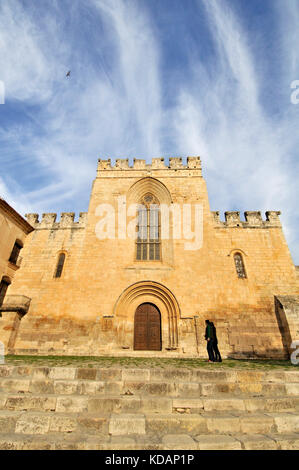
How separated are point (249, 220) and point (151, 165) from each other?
727 cm

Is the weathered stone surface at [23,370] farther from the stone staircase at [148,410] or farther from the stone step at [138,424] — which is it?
the stone step at [138,424]

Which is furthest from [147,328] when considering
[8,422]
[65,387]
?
[8,422]

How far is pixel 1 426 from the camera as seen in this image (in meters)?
3.26

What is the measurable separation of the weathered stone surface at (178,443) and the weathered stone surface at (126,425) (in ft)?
1.26

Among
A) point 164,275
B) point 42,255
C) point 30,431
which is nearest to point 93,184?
point 42,255

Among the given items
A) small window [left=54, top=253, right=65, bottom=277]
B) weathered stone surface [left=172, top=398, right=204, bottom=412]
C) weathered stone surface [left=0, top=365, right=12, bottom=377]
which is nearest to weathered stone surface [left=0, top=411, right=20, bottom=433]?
weathered stone surface [left=0, top=365, right=12, bottom=377]

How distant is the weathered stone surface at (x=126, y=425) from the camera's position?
10.2ft

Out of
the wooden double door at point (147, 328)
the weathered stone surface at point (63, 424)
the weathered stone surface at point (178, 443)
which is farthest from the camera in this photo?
the wooden double door at point (147, 328)

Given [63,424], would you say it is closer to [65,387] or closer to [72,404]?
[72,404]

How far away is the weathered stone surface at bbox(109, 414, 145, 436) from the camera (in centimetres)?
310

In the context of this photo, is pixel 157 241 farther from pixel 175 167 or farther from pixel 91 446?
pixel 91 446

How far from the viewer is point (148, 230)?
13344 millimetres

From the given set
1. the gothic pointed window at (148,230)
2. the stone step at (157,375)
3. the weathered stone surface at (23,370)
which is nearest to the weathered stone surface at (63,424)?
the stone step at (157,375)

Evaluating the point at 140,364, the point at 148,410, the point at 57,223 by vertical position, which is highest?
the point at 57,223
